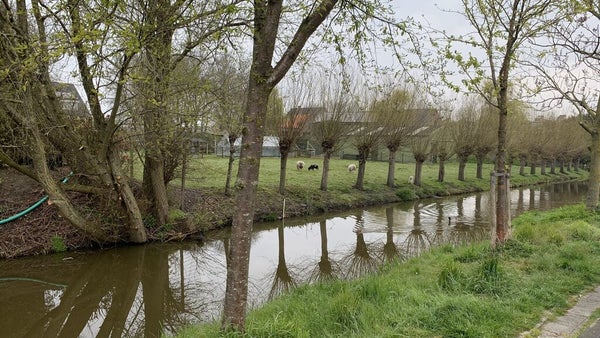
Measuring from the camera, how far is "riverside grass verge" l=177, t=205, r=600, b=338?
4336mm

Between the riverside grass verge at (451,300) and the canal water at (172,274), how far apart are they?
198 centimetres

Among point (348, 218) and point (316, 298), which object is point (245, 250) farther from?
point (348, 218)

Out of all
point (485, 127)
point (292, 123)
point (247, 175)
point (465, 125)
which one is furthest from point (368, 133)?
point (247, 175)

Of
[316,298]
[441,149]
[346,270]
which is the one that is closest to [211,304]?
[316,298]

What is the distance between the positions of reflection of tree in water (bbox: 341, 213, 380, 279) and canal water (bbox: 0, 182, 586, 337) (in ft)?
0.08

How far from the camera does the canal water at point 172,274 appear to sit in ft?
23.6

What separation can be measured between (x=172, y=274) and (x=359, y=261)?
462 cm

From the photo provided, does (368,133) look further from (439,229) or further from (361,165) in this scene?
(439,229)

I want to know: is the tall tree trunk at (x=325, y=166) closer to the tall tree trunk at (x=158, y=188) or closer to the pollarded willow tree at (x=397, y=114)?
the pollarded willow tree at (x=397, y=114)

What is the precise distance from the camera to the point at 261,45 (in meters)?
3.83

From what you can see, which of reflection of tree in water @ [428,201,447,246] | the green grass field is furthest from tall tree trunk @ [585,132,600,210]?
the green grass field

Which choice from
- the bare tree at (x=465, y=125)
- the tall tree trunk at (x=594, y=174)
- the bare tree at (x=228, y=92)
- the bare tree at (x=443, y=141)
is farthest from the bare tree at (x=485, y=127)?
the bare tree at (x=228, y=92)

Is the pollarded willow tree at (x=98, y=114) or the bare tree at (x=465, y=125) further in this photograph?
the bare tree at (x=465, y=125)

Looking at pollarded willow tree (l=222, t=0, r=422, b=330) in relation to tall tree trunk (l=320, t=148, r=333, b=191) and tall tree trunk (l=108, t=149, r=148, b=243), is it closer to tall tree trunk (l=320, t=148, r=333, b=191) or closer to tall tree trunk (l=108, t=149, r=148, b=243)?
tall tree trunk (l=108, t=149, r=148, b=243)
